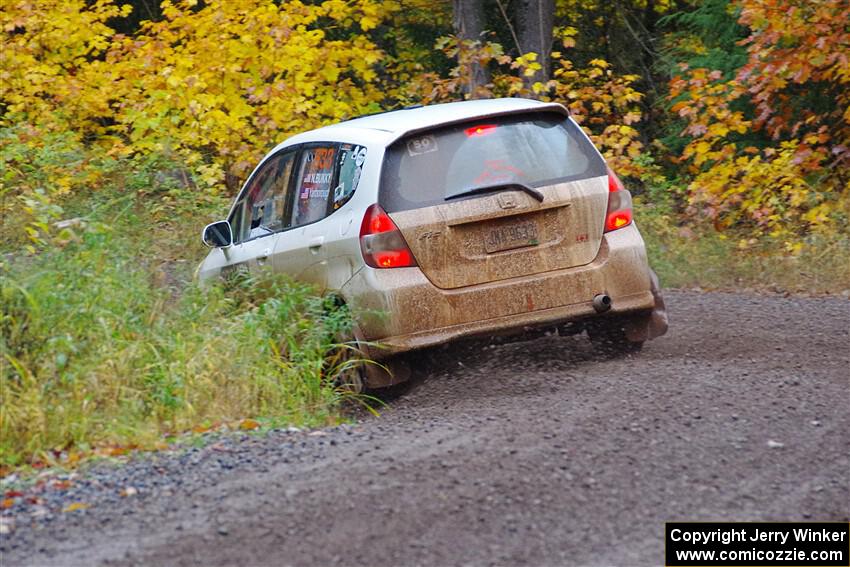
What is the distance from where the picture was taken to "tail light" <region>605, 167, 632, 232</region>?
7.78 metres

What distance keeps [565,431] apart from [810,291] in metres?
6.25

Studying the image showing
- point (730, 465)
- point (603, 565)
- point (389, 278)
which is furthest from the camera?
point (389, 278)

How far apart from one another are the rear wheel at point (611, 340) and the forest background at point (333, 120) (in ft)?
6.17

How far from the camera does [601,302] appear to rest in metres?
7.70

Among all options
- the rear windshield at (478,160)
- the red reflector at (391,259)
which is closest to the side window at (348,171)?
the rear windshield at (478,160)

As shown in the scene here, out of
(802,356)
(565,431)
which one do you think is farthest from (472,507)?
(802,356)

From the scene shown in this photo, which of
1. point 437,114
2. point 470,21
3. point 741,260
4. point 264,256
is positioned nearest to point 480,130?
point 437,114

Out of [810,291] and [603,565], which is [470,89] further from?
[603,565]

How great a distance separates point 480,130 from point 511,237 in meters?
0.71

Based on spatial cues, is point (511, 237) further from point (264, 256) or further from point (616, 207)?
point (264, 256)

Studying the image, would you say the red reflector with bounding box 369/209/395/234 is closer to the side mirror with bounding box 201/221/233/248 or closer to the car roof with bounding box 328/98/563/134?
the car roof with bounding box 328/98/563/134

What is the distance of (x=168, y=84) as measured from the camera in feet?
53.3

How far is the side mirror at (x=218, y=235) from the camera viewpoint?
921 cm

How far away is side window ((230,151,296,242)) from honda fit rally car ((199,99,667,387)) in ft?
2.51
